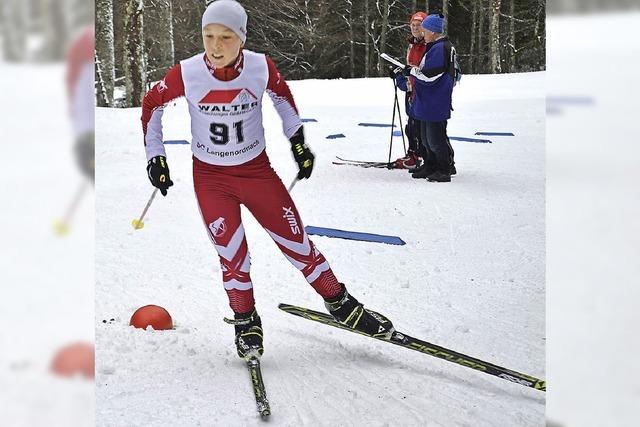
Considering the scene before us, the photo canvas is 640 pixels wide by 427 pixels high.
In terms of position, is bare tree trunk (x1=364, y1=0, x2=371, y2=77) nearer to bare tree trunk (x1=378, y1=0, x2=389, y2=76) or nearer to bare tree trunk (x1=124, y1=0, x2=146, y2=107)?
bare tree trunk (x1=378, y1=0, x2=389, y2=76)

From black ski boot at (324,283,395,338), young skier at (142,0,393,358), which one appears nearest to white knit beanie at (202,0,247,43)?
young skier at (142,0,393,358)

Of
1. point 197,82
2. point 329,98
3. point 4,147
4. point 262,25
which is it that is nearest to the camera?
point 4,147

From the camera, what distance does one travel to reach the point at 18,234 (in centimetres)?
116

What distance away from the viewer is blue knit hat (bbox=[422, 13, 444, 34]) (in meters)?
2.44

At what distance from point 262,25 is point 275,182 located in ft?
1.52

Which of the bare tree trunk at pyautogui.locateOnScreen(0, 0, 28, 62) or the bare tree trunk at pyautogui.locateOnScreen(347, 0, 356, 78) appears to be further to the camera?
the bare tree trunk at pyautogui.locateOnScreen(347, 0, 356, 78)

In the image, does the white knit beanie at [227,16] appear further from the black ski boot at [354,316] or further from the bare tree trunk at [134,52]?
the black ski boot at [354,316]

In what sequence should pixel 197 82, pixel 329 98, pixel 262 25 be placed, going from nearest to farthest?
pixel 197 82, pixel 262 25, pixel 329 98

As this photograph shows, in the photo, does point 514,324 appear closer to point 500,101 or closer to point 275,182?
point 500,101

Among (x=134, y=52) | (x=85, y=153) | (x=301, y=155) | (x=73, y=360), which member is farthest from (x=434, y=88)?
(x=73, y=360)

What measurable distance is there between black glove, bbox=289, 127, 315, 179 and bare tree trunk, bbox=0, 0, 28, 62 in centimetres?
102

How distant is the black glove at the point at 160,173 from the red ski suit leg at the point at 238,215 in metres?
0.12

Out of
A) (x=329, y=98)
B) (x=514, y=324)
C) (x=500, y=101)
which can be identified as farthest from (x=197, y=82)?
(x=514, y=324)

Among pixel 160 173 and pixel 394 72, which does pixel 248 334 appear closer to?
pixel 160 173
